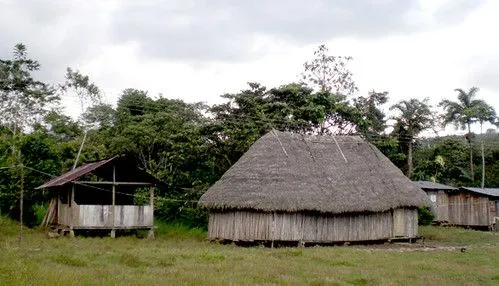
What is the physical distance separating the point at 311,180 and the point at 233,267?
12.8 metres

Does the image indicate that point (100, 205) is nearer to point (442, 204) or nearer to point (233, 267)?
point (233, 267)

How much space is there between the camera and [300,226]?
2841 centimetres

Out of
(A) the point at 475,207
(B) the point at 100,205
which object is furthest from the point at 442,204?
(B) the point at 100,205

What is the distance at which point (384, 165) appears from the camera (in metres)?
33.3

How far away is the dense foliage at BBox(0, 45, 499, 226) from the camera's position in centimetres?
3297

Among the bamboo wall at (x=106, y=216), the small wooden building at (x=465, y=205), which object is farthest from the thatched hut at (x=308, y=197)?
the small wooden building at (x=465, y=205)

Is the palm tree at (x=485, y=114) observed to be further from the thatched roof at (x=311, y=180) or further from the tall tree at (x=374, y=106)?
the thatched roof at (x=311, y=180)

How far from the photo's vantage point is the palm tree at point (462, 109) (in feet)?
176

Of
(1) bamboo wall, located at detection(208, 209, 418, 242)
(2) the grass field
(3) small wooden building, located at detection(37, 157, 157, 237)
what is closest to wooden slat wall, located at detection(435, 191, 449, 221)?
(1) bamboo wall, located at detection(208, 209, 418, 242)

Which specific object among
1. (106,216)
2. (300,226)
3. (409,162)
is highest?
(409,162)

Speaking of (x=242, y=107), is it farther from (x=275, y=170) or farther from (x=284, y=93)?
(x=275, y=170)

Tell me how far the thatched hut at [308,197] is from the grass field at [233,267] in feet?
12.3

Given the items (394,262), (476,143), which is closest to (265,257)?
(394,262)

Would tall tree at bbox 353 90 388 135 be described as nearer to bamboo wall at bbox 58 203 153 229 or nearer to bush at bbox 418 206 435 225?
bush at bbox 418 206 435 225
